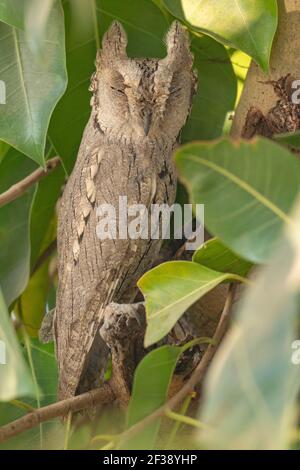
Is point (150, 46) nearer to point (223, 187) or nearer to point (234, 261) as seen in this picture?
point (234, 261)

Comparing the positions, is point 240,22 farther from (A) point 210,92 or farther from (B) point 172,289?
(B) point 172,289

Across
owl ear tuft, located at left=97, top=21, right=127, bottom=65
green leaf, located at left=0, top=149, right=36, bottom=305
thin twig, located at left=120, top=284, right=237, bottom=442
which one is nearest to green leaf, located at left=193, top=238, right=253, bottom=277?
thin twig, located at left=120, top=284, right=237, bottom=442

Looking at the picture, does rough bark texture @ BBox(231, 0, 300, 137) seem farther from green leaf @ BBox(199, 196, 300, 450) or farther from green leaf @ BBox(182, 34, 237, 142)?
green leaf @ BBox(199, 196, 300, 450)

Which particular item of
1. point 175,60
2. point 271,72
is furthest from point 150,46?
point 271,72

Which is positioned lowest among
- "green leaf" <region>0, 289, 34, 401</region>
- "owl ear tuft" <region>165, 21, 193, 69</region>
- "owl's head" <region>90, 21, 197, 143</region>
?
"green leaf" <region>0, 289, 34, 401</region>

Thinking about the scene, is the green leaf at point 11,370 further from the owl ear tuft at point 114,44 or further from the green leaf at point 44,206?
the green leaf at point 44,206

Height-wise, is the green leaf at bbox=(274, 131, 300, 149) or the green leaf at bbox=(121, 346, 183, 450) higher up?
the green leaf at bbox=(274, 131, 300, 149)

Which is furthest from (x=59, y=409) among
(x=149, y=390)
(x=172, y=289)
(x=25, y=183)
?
(x=25, y=183)
